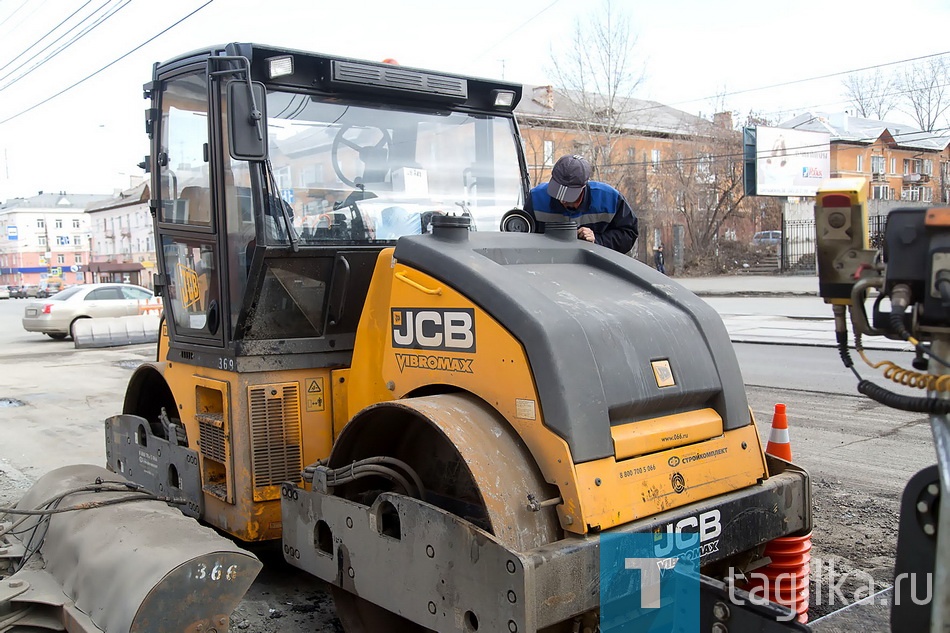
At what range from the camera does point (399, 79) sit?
14.6ft

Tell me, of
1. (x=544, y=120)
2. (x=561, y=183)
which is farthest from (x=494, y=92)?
(x=544, y=120)

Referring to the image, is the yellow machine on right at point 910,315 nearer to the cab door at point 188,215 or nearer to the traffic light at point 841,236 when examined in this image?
the traffic light at point 841,236

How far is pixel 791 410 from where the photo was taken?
28.3 feet

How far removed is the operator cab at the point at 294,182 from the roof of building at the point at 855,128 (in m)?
53.9

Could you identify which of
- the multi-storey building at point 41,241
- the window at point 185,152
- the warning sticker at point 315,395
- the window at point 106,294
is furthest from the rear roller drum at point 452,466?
the multi-storey building at point 41,241

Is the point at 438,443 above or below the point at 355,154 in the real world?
below

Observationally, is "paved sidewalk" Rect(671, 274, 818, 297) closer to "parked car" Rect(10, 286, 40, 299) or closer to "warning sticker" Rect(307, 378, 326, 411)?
"warning sticker" Rect(307, 378, 326, 411)

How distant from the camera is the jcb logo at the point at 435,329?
3.22 metres

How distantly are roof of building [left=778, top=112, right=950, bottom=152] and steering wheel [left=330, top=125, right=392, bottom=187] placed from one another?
54.1 metres

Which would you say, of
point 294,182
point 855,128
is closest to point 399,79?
point 294,182

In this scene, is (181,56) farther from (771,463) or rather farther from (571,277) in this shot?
(771,463)

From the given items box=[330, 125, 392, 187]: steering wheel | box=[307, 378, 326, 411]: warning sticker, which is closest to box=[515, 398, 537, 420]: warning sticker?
box=[307, 378, 326, 411]: warning sticker

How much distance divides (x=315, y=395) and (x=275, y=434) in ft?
0.88

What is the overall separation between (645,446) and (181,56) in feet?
10.5
